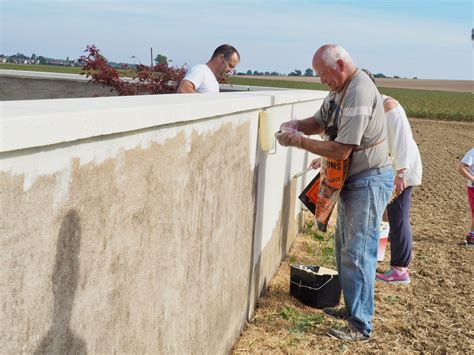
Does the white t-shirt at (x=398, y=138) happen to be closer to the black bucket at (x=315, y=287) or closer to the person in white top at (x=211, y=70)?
the black bucket at (x=315, y=287)

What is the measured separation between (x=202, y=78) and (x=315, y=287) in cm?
211

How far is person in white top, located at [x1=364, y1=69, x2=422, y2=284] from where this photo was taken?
5289mm

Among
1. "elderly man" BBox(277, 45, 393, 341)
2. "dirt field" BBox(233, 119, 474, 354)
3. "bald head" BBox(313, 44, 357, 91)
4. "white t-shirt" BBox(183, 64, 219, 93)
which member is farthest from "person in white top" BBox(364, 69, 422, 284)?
"white t-shirt" BBox(183, 64, 219, 93)

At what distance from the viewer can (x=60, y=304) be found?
1.83m

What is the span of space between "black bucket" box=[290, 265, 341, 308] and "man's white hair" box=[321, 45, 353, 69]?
5.73 ft

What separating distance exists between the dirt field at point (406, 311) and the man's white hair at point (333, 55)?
1.91m

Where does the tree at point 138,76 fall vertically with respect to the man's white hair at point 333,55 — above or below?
below

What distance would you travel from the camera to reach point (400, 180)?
17.6ft

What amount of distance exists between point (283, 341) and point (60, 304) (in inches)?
109

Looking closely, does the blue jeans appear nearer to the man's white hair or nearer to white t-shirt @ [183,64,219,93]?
the man's white hair

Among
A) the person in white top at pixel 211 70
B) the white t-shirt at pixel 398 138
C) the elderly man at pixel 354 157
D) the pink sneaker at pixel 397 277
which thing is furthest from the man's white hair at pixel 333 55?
the pink sneaker at pixel 397 277

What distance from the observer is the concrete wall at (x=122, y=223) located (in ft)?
5.24

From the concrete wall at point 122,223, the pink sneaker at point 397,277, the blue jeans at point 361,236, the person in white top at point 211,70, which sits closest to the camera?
the concrete wall at point 122,223

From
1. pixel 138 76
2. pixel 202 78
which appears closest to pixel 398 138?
pixel 202 78
